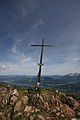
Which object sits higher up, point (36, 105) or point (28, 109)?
point (36, 105)

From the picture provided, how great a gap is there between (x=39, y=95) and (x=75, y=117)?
2003cm

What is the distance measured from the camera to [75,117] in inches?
2872

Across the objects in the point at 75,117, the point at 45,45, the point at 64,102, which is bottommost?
the point at 75,117

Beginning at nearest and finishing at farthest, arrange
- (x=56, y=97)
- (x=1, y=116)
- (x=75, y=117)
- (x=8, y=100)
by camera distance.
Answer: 1. (x=1, y=116)
2. (x=75, y=117)
3. (x=8, y=100)
4. (x=56, y=97)

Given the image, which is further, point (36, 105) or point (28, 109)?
point (36, 105)

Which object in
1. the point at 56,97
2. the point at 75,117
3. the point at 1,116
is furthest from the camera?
the point at 56,97

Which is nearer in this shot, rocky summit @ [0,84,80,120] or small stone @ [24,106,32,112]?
rocky summit @ [0,84,80,120]

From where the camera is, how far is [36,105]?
3014 inches

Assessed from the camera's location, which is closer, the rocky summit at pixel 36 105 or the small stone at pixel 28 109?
the rocky summit at pixel 36 105

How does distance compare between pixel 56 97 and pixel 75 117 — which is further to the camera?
pixel 56 97

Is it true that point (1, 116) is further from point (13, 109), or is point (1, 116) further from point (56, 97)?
point (56, 97)

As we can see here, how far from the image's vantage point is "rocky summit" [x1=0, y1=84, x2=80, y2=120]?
68.4 m

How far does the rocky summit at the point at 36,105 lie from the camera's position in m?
68.4

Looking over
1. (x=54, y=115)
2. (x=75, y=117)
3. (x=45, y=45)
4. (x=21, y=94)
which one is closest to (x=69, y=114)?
(x=75, y=117)
